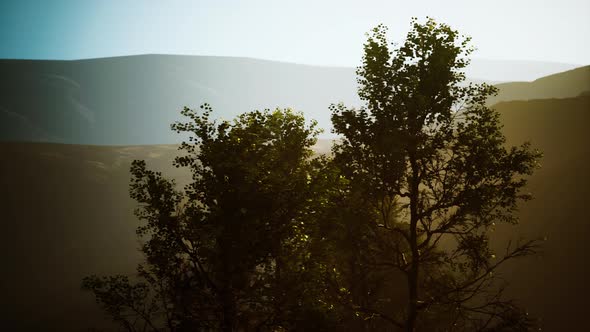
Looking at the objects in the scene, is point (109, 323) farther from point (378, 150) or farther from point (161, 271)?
point (378, 150)

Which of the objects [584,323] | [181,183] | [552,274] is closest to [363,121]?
[584,323]

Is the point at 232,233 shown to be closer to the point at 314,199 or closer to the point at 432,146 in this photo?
the point at 314,199

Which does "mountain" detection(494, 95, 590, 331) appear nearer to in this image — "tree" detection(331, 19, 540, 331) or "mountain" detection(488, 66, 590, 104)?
"tree" detection(331, 19, 540, 331)

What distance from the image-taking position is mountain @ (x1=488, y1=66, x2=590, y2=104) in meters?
126

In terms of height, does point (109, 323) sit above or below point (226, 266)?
below

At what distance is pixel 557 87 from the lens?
131375 millimetres

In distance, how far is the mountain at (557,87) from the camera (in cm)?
12600

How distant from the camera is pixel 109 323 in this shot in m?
46.2

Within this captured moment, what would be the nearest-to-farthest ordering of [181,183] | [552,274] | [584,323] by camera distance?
[584,323] < [552,274] < [181,183]

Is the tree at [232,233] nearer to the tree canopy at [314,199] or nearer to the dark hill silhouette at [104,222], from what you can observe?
the tree canopy at [314,199]

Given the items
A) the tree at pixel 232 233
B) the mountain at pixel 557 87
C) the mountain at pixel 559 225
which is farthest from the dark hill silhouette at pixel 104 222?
the mountain at pixel 557 87

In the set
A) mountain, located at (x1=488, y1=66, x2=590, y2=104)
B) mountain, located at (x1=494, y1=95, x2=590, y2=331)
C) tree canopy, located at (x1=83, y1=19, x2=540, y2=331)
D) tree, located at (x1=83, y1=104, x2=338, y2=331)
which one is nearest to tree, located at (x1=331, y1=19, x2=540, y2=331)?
tree canopy, located at (x1=83, y1=19, x2=540, y2=331)

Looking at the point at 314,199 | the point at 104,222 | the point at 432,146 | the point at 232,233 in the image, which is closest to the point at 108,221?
the point at 104,222

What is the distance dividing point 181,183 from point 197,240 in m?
100
